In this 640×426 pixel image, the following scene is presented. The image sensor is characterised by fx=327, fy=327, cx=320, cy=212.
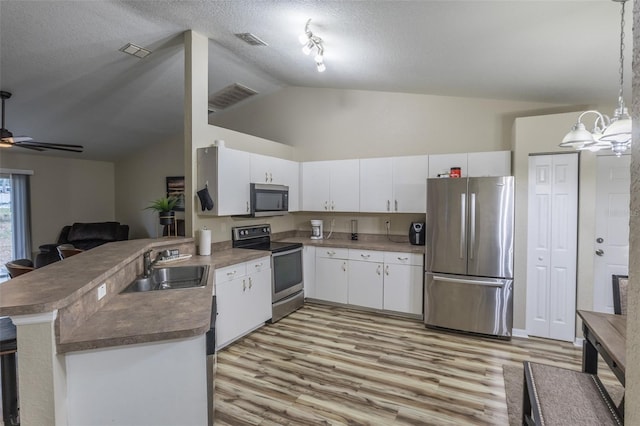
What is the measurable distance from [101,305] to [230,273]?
149 cm

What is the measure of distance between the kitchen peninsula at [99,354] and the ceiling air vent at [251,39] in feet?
8.47

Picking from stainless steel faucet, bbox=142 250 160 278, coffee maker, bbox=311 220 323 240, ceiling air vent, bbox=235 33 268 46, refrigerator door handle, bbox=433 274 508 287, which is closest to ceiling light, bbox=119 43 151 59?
ceiling air vent, bbox=235 33 268 46

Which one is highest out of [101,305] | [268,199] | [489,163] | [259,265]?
Answer: [489,163]

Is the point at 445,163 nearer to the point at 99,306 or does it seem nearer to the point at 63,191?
the point at 99,306

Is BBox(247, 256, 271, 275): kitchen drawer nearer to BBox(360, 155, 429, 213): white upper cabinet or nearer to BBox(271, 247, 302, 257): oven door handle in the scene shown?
BBox(271, 247, 302, 257): oven door handle

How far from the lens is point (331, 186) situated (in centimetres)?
475

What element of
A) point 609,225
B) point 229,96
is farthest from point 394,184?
point 229,96

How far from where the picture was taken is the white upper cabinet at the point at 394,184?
4160 millimetres

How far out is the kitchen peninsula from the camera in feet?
4.17

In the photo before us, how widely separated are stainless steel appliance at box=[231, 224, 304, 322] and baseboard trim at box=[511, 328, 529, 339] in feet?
8.32

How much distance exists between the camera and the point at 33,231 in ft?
20.1

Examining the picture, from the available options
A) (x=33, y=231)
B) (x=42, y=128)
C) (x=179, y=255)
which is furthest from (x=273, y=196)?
(x=33, y=231)

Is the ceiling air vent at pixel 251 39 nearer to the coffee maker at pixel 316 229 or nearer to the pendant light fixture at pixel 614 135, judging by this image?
the coffee maker at pixel 316 229

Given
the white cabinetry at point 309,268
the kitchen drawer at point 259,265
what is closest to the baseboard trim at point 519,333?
the white cabinetry at point 309,268
